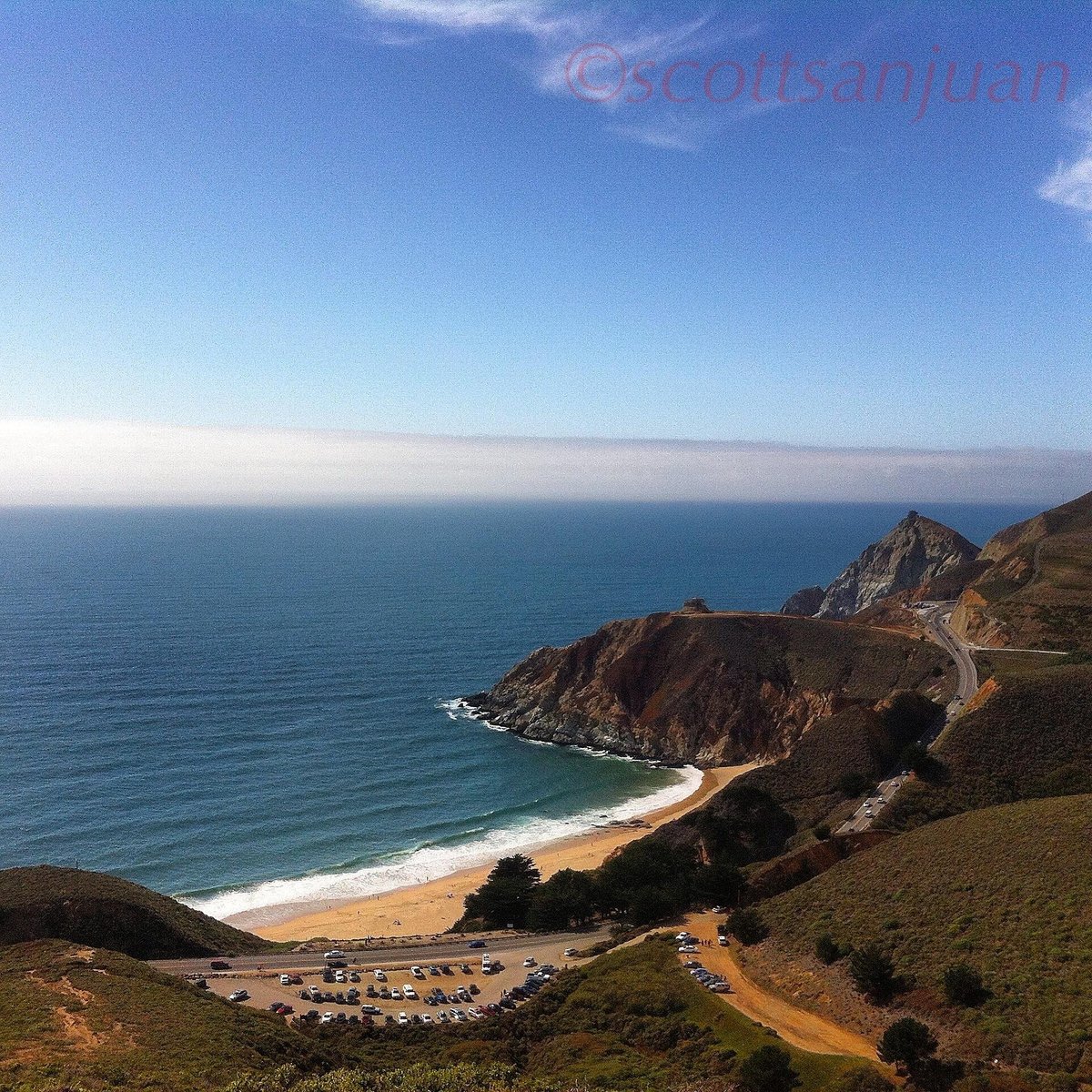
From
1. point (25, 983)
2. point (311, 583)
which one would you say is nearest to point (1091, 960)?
point (25, 983)

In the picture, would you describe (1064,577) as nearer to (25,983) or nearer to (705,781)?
(705,781)

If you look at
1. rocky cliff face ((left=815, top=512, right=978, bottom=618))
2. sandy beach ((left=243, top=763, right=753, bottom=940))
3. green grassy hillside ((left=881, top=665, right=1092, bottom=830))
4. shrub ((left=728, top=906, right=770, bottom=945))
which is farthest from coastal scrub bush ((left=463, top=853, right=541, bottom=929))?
rocky cliff face ((left=815, top=512, right=978, bottom=618))

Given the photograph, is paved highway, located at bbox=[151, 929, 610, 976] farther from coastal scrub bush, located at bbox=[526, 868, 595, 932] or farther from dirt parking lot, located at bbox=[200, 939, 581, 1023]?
coastal scrub bush, located at bbox=[526, 868, 595, 932]

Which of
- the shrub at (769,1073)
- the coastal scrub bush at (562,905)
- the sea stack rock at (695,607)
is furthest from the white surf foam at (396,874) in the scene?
the shrub at (769,1073)

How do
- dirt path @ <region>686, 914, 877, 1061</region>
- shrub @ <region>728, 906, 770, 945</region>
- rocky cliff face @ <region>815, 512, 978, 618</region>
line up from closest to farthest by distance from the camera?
dirt path @ <region>686, 914, 877, 1061</region> → shrub @ <region>728, 906, 770, 945</region> → rocky cliff face @ <region>815, 512, 978, 618</region>

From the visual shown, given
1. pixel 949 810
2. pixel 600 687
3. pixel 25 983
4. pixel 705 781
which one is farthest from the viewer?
pixel 600 687

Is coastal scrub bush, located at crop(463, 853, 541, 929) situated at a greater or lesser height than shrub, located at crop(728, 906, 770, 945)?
lesser
